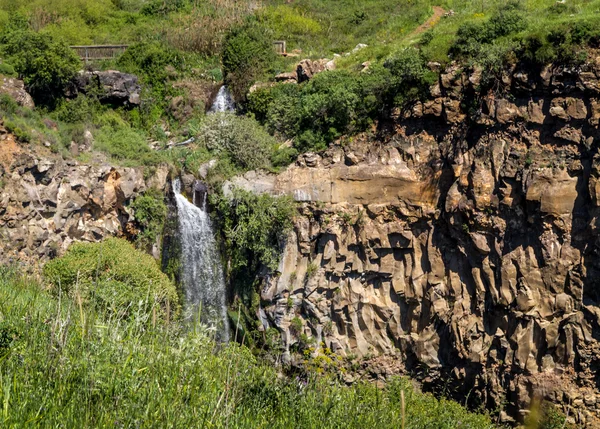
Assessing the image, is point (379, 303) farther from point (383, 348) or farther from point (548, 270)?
point (548, 270)

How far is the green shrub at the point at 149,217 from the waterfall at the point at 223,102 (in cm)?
644

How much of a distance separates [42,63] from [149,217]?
24.3 feet

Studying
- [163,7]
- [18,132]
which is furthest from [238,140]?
[163,7]

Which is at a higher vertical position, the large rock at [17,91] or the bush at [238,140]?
the large rock at [17,91]

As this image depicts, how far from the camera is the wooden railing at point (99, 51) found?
27.5 meters

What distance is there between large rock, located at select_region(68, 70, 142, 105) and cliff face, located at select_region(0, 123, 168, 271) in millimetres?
5923

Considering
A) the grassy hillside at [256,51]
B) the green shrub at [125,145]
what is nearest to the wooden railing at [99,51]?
the grassy hillside at [256,51]

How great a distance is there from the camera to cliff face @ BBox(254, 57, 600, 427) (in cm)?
1648

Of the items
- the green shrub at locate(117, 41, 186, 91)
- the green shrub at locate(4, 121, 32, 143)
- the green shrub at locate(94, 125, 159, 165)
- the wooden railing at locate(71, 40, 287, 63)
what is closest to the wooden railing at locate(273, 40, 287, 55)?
the wooden railing at locate(71, 40, 287, 63)

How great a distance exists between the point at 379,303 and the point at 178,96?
12.3m

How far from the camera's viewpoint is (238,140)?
21.3 m

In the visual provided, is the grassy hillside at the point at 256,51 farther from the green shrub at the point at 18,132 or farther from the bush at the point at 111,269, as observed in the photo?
the bush at the point at 111,269

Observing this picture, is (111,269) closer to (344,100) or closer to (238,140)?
(238,140)

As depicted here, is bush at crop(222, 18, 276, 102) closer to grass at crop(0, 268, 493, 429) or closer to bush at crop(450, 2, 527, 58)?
bush at crop(450, 2, 527, 58)
